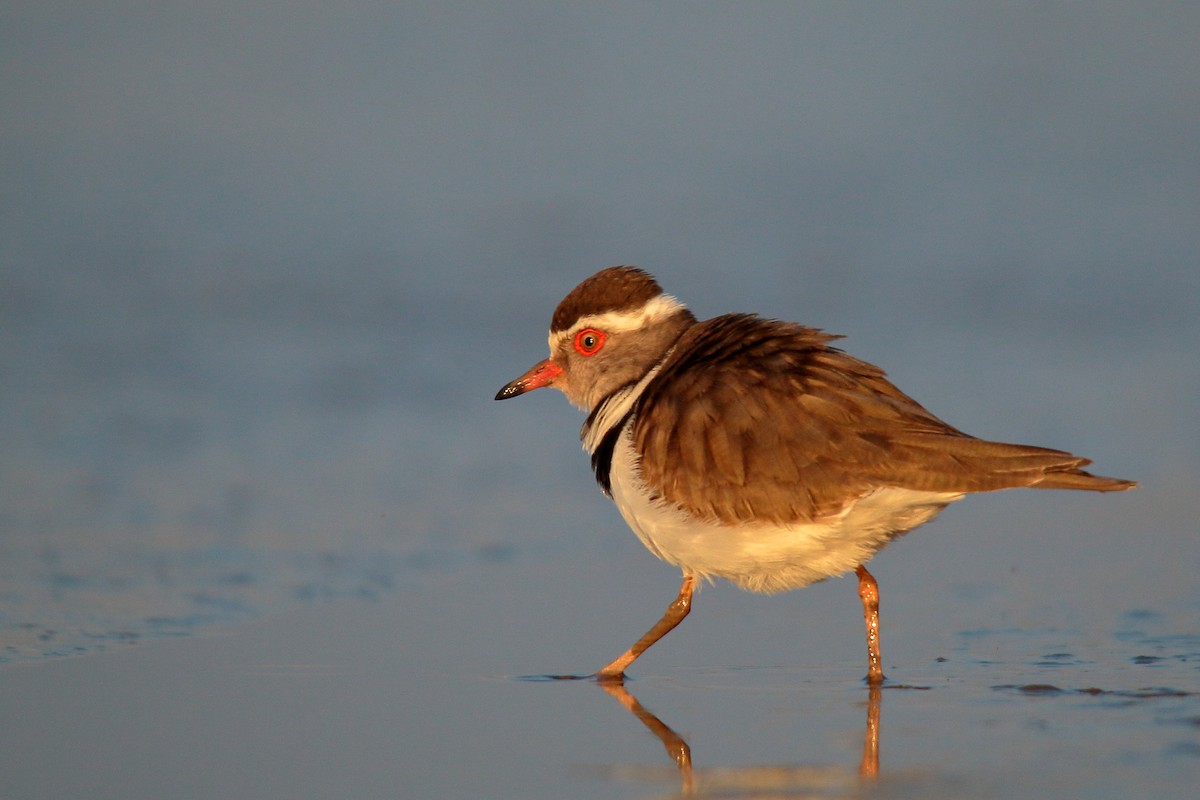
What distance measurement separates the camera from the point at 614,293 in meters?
7.62

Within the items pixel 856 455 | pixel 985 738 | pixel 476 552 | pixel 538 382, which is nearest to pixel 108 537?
pixel 476 552

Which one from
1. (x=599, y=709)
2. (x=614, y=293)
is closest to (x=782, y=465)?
(x=599, y=709)

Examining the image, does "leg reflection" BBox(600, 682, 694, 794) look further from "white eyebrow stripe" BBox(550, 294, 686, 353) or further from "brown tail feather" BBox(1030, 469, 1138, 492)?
"white eyebrow stripe" BBox(550, 294, 686, 353)

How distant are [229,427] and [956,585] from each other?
18.4ft

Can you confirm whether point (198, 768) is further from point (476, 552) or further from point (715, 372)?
point (476, 552)

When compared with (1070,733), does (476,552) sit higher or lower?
higher

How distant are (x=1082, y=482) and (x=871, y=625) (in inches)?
51.7

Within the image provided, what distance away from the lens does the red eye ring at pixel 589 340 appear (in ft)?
25.2

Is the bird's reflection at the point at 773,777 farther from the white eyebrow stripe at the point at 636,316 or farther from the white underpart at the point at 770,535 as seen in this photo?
the white eyebrow stripe at the point at 636,316

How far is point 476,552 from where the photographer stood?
28.9 feet

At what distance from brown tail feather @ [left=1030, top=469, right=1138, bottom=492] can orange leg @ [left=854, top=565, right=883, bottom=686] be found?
3.70 ft

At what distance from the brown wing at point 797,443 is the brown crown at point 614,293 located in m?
0.97

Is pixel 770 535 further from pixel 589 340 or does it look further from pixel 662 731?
pixel 589 340

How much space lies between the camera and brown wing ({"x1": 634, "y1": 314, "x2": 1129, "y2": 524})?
19.1 feet
